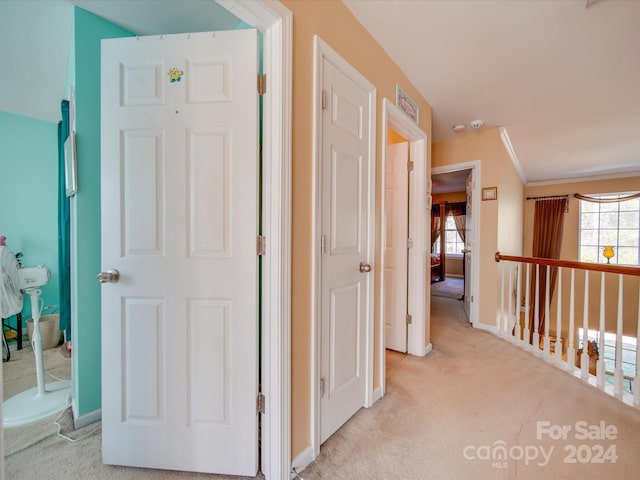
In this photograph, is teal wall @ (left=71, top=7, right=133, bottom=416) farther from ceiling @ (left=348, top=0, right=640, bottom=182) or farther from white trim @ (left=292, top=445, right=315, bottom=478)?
ceiling @ (left=348, top=0, right=640, bottom=182)

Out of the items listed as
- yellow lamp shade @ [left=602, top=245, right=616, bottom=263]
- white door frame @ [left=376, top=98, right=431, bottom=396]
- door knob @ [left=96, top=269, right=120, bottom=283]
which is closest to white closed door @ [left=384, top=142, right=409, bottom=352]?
white door frame @ [left=376, top=98, right=431, bottom=396]

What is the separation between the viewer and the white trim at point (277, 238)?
1140 millimetres

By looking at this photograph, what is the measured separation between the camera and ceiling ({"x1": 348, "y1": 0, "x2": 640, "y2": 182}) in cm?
153

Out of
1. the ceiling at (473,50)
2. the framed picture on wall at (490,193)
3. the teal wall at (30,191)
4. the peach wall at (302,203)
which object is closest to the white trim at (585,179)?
the ceiling at (473,50)

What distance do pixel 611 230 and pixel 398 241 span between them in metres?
5.63

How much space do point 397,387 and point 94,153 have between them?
99.8 inches

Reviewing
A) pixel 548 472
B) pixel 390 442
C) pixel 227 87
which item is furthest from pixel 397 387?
pixel 227 87

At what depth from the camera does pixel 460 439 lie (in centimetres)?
146

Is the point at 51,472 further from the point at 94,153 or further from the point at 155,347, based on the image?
the point at 94,153

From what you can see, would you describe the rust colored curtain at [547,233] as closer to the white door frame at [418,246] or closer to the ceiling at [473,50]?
the ceiling at [473,50]

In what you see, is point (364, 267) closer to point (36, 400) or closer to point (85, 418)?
point (85, 418)

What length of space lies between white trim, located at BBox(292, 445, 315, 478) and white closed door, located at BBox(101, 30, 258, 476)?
17 cm

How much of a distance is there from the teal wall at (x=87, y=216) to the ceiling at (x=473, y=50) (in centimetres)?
23

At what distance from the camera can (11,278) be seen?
1600 mm
